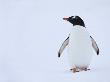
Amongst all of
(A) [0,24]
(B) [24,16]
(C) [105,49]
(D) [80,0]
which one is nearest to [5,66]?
(C) [105,49]

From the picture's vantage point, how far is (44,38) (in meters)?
11.6

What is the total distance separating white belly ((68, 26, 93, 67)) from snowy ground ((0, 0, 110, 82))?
0.18 m

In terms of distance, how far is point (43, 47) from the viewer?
33.4 feet

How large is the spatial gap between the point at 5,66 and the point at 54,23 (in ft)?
20.3

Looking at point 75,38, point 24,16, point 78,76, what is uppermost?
point 24,16

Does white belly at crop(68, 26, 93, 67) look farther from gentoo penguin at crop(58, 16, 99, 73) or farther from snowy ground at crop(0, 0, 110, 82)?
snowy ground at crop(0, 0, 110, 82)

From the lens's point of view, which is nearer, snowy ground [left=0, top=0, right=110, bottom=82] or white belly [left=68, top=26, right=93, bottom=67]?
snowy ground [left=0, top=0, right=110, bottom=82]

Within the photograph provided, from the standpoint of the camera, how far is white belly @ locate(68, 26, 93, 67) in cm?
726

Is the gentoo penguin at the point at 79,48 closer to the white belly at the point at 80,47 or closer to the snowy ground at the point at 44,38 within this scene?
the white belly at the point at 80,47

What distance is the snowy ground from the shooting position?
6.97 m

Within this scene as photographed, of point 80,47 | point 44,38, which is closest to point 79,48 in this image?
point 80,47

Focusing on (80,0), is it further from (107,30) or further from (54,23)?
(107,30)

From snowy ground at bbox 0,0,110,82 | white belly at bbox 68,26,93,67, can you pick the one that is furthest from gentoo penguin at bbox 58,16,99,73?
snowy ground at bbox 0,0,110,82

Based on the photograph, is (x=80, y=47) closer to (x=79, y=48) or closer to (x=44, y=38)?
(x=79, y=48)
